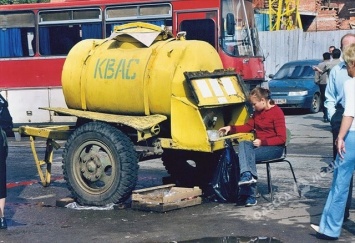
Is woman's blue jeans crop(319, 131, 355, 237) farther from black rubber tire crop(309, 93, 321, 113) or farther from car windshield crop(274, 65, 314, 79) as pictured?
car windshield crop(274, 65, 314, 79)

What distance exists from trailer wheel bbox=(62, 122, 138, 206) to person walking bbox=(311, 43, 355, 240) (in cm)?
278

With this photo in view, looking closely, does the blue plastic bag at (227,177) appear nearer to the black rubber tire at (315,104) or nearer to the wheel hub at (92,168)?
the wheel hub at (92,168)

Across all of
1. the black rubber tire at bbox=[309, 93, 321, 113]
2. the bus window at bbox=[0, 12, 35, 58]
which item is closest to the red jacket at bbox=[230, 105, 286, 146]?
the bus window at bbox=[0, 12, 35, 58]

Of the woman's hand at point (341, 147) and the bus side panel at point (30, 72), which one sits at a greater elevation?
the woman's hand at point (341, 147)

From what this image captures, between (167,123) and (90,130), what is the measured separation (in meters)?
0.94

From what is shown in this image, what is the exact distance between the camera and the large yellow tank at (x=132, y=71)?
10.3 m

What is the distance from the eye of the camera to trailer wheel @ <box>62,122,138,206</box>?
10078mm

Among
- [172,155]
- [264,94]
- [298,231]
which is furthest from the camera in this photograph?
[172,155]

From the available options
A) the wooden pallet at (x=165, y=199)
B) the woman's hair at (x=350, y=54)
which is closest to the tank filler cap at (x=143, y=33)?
the wooden pallet at (x=165, y=199)

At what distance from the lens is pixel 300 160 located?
14.6 meters

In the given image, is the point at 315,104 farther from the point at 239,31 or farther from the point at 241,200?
the point at 241,200

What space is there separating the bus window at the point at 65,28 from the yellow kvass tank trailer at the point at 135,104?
37.8 ft

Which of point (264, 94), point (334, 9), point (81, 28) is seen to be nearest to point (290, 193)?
point (264, 94)

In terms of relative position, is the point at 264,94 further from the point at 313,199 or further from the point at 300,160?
the point at 300,160
